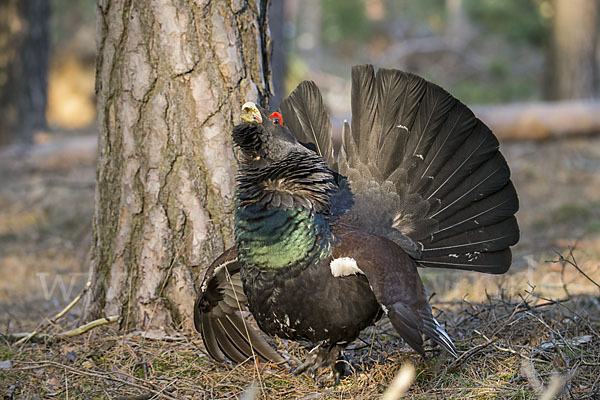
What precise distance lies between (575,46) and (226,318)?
11.1 metres

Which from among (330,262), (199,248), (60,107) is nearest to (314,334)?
(330,262)

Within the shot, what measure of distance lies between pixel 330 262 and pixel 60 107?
16.9 meters

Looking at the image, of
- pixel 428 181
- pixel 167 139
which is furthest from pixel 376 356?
pixel 167 139

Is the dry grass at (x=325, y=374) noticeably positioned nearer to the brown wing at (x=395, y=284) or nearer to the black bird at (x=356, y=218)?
the black bird at (x=356, y=218)

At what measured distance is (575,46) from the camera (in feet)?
39.8

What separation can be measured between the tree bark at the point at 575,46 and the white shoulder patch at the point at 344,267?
10.7 metres

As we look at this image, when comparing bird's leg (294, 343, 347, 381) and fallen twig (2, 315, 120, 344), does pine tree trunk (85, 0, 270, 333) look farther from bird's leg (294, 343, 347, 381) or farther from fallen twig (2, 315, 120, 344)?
bird's leg (294, 343, 347, 381)

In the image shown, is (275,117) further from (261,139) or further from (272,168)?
(272,168)

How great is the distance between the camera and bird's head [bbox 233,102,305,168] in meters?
3.12

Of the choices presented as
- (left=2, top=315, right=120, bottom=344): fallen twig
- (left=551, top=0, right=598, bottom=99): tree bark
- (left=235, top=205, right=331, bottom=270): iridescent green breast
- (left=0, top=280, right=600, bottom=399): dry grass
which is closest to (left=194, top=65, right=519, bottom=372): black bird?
(left=235, top=205, right=331, bottom=270): iridescent green breast

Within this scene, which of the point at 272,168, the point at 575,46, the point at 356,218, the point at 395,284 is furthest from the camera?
the point at 575,46

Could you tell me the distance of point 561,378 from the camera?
2.77 metres

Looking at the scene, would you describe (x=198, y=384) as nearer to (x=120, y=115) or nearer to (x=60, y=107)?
(x=120, y=115)

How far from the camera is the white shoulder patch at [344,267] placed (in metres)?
2.91
